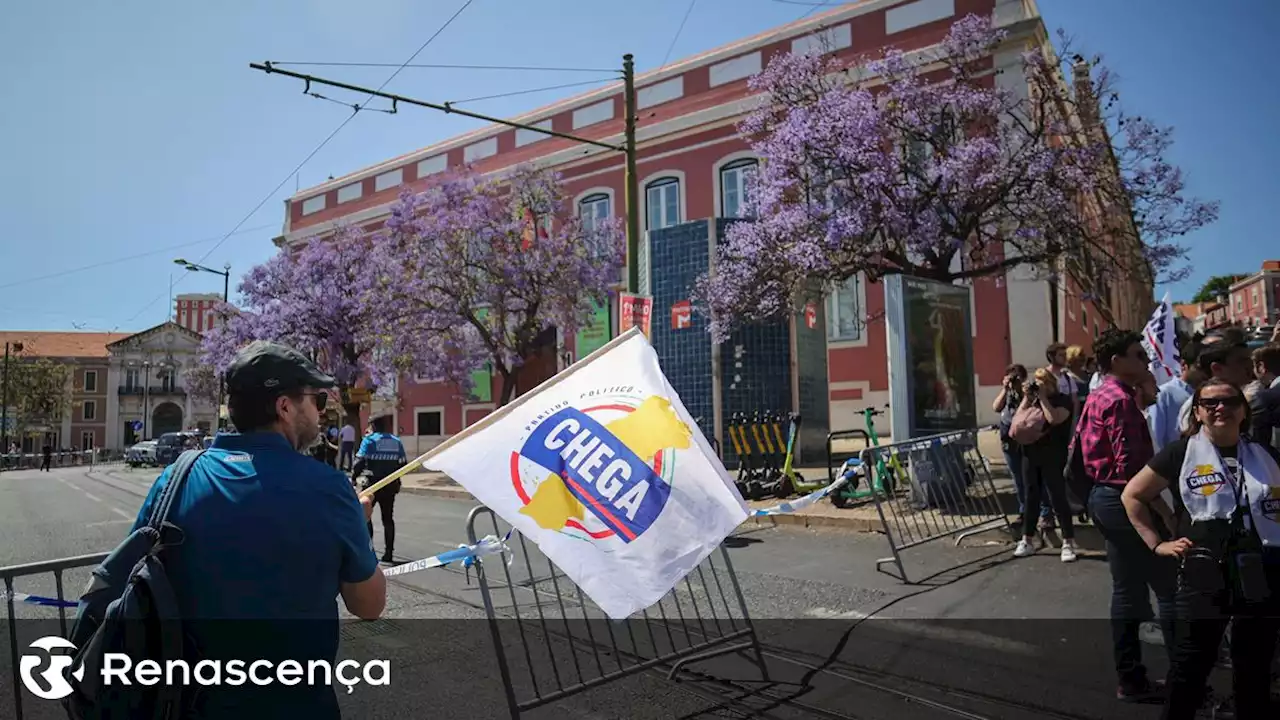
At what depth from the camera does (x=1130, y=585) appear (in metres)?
4.17

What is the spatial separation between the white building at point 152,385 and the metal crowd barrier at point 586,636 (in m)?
76.9

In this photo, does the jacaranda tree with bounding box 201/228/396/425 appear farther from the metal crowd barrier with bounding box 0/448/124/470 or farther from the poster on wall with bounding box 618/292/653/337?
the metal crowd barrier with bounding box 0/448/124/470

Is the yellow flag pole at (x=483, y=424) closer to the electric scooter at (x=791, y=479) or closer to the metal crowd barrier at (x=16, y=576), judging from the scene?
the metal crowd barrier at (x=16, y=576)

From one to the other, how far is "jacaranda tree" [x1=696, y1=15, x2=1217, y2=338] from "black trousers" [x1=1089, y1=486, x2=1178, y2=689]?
789 cm

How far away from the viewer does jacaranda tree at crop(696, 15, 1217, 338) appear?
37.6 feet

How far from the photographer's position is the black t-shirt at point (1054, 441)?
295 inches

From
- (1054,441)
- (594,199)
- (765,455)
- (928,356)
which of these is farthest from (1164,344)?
(594,199)

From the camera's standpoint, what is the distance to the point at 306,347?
2786cm

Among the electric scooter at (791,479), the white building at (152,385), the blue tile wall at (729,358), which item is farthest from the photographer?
the white building at (152,385)

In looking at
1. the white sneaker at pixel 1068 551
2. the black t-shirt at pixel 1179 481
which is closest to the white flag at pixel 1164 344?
the white sneaker at pixel 1068 551

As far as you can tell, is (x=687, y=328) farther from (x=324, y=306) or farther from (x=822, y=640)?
(x=324, y=306)

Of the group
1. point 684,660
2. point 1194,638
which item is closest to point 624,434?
point 684,660

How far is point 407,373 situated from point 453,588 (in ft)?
64.1

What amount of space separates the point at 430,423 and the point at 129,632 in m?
34.1
